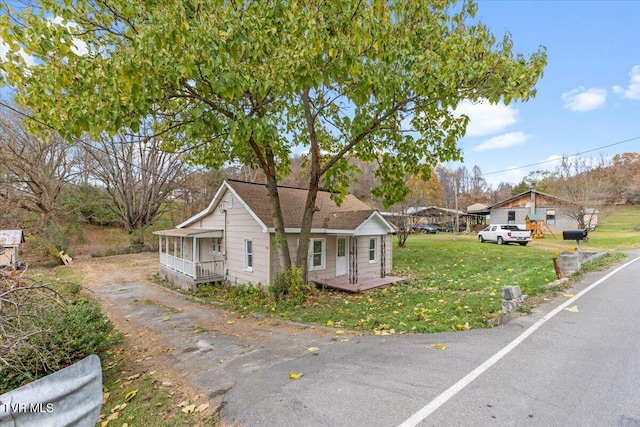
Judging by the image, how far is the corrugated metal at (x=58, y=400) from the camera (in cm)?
253

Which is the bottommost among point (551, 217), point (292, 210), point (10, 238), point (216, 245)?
point (216, 245)

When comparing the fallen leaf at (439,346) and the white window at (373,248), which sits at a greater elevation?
the white window at (373,248)

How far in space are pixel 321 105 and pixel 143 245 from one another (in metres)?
21.8

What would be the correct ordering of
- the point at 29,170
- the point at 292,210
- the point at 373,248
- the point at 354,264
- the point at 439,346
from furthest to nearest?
1. the point at 29,170
2. the point at 373,248
3. the point at 292,210
4. the point at 354,264
5. the point at 439,346

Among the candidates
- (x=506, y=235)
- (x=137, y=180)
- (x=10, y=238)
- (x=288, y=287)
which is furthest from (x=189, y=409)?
(x=137, y=180)

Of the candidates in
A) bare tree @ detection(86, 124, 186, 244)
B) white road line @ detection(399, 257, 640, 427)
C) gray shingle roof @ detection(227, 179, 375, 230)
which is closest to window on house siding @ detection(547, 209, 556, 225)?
gray shingle roof @ detection(227, 179, 375, 230)

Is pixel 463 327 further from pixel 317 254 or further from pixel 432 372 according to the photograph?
pixel 317 254

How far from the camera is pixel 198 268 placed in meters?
12.9

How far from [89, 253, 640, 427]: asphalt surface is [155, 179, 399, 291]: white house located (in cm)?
485

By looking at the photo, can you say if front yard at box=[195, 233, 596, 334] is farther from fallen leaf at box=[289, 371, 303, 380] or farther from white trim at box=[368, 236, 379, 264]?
fallen leaf at box=[289, 371, 303, 380]

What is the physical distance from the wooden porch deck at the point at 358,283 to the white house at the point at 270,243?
3 centimetres

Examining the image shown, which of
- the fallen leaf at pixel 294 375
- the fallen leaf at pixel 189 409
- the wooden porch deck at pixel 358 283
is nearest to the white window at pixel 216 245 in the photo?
the wooden porch deck at pixel 358 283

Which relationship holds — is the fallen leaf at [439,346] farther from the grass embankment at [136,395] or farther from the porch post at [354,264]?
the porch post at [354,264]

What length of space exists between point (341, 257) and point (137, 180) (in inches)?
908
